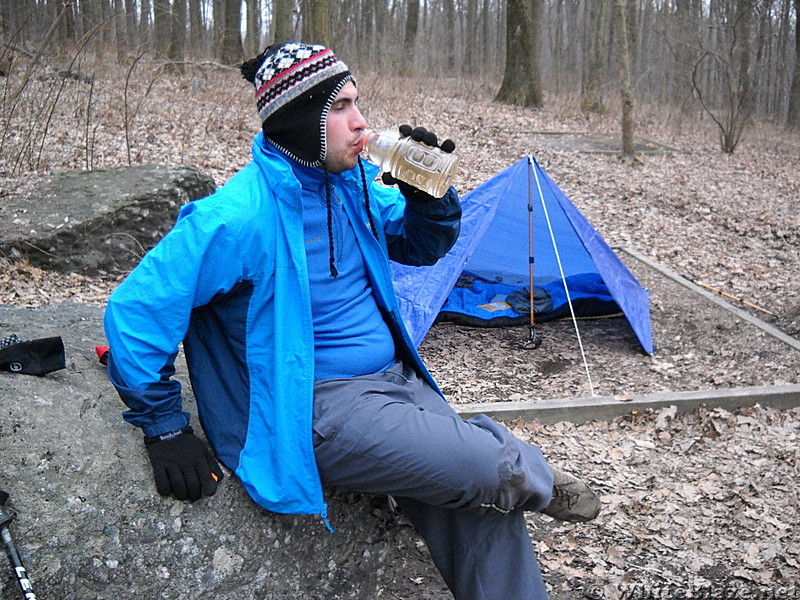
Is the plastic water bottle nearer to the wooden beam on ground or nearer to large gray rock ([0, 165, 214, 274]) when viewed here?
the wooden beam on ground

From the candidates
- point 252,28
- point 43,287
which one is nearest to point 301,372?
point 43,287

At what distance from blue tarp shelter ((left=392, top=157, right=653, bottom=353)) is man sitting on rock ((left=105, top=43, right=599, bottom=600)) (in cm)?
264

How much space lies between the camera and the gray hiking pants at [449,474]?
7.68 feet

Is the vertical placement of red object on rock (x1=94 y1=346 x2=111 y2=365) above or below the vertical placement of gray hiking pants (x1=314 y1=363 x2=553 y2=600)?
above

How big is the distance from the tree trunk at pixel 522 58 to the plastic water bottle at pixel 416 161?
52.6ft

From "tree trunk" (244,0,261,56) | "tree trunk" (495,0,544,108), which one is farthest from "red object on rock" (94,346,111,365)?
"tree trunk" (244,0,261,56)

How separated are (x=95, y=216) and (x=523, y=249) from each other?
3375 millimetres

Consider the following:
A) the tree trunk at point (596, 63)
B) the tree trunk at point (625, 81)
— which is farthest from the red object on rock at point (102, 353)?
the tree trunk at point (596, 63)

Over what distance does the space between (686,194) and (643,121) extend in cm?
769

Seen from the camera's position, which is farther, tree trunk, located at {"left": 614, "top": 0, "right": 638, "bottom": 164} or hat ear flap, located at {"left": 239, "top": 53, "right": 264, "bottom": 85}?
tree trunk, located at {"left": 614, "top": 0, "right": 638, "bottom": 164}

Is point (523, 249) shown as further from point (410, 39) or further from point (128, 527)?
point (410, 39)

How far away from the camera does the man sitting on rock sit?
7.65 ft

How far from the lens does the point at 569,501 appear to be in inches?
106

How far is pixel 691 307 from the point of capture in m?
6.54
